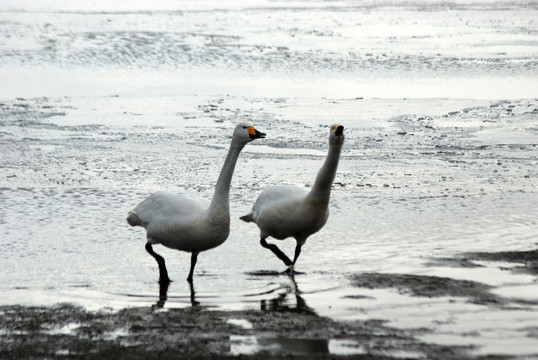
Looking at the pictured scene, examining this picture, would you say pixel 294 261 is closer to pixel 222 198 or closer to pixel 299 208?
pixel 299 208

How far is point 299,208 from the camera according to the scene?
8430 millimetres

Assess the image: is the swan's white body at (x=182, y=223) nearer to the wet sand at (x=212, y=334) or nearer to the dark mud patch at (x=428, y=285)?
the wet sand at (x=212, y=334)

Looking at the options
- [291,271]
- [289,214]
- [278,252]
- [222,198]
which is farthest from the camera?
[278,252]

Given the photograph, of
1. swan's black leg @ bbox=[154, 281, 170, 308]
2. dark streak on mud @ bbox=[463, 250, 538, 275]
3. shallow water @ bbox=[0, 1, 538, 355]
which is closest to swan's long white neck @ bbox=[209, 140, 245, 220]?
shallow water @ bbox=[0, 1, 538, 355]

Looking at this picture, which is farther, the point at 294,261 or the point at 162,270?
the point at 294,261

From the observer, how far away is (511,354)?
5.73 metres

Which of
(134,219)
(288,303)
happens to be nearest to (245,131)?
(288,303)

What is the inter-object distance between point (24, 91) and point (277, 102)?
4.86m

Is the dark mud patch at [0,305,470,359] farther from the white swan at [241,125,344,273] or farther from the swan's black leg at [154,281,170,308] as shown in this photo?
the white swan at [241,125,344,273]

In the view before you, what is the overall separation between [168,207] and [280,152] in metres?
5.81

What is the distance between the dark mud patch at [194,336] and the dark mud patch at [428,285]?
955mm

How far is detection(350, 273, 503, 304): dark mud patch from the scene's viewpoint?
719cm

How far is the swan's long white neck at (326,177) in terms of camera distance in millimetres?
8180

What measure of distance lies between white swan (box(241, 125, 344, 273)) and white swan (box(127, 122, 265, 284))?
776mm
